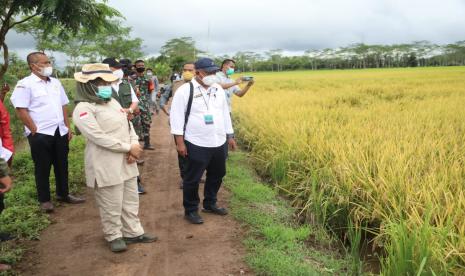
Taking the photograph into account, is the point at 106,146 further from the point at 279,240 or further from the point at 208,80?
the point at 279,240

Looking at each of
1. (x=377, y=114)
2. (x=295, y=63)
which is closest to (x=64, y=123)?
(x=377, y=114)

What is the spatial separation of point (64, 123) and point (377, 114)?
592cm

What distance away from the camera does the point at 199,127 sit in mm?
4004

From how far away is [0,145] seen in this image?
128 inches

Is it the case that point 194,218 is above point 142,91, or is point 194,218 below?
below

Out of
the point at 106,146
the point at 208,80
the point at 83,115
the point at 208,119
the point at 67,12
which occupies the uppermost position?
the point at 67,12

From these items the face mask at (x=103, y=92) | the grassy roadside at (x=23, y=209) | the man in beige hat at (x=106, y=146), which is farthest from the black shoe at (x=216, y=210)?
the face mask at (x=103, y=92)

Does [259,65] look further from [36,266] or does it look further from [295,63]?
[36,266]

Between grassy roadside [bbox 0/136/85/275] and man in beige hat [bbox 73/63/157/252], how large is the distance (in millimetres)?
843

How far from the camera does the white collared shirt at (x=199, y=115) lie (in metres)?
3.96

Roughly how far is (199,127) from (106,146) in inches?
40.2

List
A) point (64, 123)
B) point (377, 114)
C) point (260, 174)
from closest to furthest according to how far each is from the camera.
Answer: point (64, 123), point (260, 174), point (377, 114)

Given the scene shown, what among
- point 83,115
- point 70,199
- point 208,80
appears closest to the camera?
point 83,115

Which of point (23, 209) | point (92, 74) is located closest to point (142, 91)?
point (23, 209)
